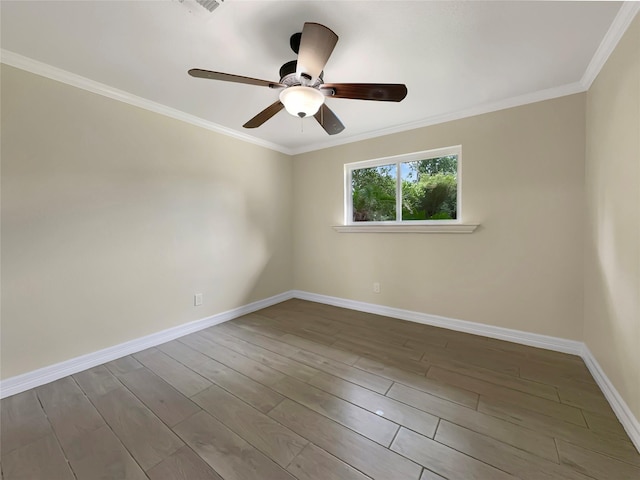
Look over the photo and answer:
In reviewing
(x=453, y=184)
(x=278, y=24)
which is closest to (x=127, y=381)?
(x=278, y=24)

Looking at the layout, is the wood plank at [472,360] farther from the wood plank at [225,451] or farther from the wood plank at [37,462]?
the wood plank at [37,462]

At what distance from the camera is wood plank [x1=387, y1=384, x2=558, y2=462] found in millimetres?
1280

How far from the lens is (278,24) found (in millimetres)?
1462

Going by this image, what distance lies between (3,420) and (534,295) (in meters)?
4.03

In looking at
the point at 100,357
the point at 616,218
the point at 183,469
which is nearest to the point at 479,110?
the point at 616,218

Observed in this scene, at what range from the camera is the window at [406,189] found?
2.79 metres

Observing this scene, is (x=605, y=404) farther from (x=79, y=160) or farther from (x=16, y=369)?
(x=79, y=160)

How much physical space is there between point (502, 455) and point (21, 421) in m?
2.71

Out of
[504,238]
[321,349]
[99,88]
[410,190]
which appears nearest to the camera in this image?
[99,88]

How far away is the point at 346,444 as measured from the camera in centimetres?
131

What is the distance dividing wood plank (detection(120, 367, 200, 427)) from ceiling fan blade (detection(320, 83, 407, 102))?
7.30 ft

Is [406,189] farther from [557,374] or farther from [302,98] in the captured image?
[557,374]

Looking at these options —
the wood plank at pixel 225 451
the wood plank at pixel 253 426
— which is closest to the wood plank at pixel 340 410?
the wood plank at pixel 253 426

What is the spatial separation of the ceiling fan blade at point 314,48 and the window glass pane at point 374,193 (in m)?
1.99
